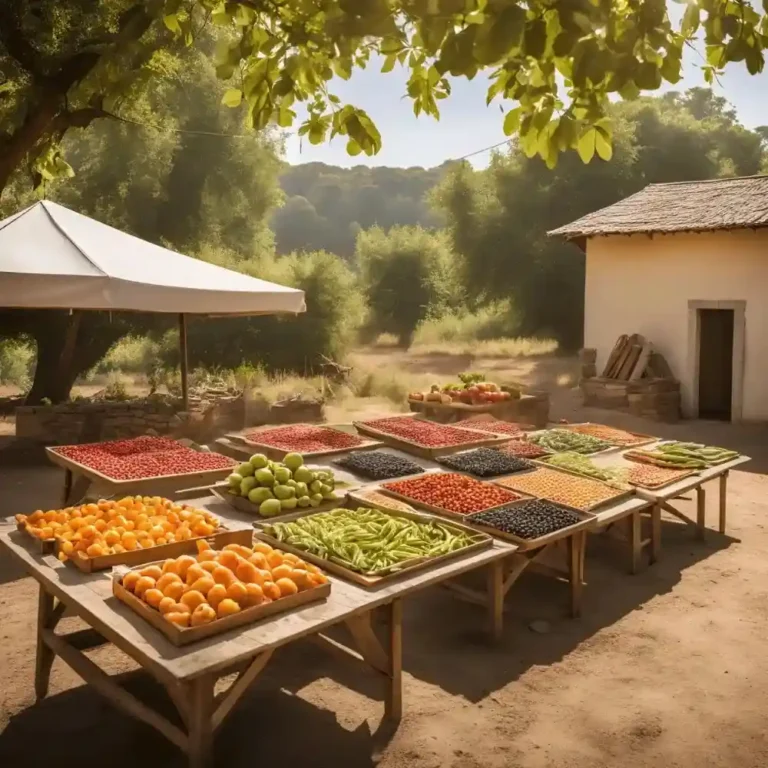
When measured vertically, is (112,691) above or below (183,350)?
below

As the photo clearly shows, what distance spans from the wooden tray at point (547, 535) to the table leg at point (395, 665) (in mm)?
1070

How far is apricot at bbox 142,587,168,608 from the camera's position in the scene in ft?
10.9

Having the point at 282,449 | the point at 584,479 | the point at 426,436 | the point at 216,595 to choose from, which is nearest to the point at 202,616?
the point at 216,595

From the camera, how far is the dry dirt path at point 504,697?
12.1ft

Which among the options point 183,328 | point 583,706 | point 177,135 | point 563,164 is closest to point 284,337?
point 177,135

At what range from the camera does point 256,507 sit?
4.96 metres

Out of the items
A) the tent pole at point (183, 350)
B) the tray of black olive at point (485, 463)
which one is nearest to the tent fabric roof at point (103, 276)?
the tent pole at point (183, 350)

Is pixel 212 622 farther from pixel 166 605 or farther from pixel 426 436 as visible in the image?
pixel 426 436

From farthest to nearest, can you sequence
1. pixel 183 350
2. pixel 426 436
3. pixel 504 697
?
pixel 183 350, pixel 426 436, pixel 504 697

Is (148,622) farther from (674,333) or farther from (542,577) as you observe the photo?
(674,333)

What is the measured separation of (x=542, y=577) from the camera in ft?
20.1

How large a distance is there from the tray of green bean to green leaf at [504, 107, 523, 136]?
2.24m

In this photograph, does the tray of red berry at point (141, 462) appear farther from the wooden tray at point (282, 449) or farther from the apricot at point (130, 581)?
the apricot at point (130, 581)

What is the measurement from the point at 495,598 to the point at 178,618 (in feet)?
7.69
